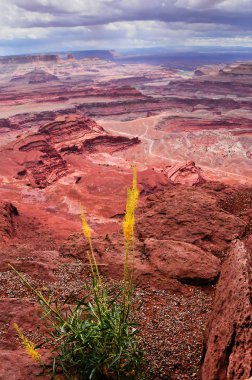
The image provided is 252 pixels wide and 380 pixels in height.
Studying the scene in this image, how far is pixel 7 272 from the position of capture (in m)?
9.13

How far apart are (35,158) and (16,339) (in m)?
32.8

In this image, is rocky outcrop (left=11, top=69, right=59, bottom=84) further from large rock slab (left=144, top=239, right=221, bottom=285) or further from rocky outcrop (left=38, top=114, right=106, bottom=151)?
large rock slab (left=144, top=239, right=221, bottom=285)

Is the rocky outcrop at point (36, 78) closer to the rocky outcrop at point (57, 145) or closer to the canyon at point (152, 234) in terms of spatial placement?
the canyon at point (152, 234)

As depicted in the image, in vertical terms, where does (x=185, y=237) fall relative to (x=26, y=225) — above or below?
above

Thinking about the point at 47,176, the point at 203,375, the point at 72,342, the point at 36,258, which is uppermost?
the point at 72,342

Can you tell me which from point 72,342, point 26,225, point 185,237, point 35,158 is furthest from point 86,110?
point 72,342

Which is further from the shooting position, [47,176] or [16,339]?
[47,176]

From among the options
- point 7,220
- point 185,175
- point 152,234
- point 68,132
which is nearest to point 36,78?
point 68,132

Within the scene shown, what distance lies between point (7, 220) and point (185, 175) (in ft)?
75.7

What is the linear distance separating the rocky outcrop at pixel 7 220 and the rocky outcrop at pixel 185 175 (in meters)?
19.8

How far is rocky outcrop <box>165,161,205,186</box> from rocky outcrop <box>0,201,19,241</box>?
19.8 meters

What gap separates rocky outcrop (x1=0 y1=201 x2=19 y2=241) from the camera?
55.6 feet

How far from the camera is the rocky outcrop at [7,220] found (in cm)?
1695

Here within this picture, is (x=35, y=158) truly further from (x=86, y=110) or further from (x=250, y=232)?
(x=86, y=110)
